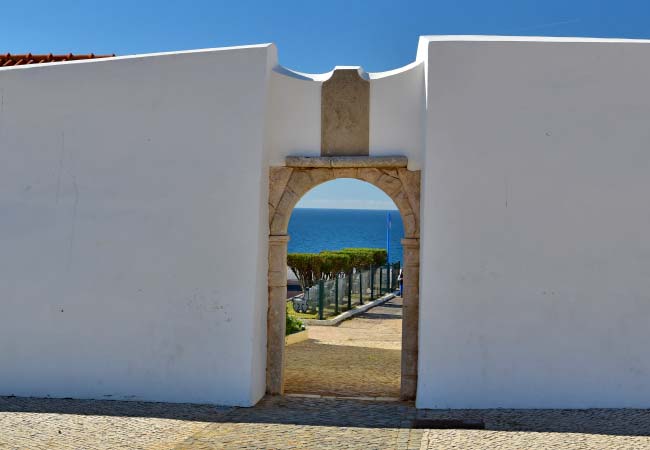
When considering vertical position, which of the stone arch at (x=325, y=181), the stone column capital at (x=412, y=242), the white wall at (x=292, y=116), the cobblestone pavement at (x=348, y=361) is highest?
the white wall at (x=292, y=116)

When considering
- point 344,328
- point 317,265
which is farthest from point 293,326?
point 317,265

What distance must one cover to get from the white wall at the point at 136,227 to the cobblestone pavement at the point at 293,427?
0.43 meters

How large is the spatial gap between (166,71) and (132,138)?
811 millimetres

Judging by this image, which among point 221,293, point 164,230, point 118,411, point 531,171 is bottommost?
point 118,411

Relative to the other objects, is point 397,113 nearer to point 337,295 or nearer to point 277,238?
point 277,238

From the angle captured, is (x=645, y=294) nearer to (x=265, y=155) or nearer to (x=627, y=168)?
(x=627, y=168)

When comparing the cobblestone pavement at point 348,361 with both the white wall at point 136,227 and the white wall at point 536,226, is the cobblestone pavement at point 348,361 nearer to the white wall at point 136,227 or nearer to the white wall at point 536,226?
the white wall at point 136,227

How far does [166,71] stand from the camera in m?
8.83

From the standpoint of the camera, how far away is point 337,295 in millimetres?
18281

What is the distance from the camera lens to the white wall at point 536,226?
8133 mm

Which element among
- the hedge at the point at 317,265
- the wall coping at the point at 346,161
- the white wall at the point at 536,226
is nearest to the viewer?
the white wall at the point at 536,226

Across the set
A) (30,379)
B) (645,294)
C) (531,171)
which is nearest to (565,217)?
(531,171)

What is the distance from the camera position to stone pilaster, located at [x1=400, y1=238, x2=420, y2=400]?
29.2ft

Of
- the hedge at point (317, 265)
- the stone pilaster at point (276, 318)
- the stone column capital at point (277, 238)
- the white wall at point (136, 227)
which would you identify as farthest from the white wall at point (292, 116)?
the hedge at point (317, 265)
